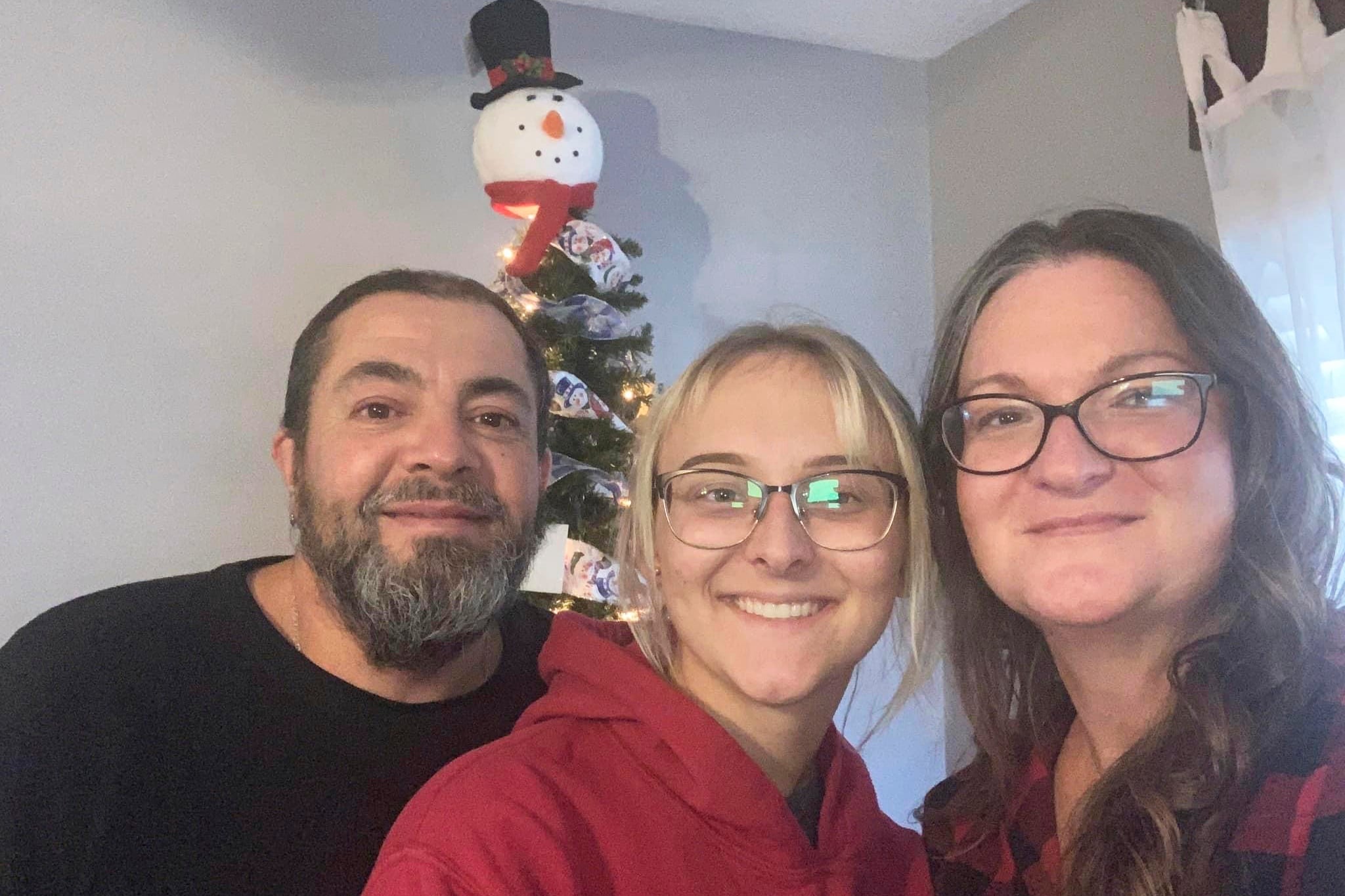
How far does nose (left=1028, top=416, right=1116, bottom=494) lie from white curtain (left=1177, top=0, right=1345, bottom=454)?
1.09 m

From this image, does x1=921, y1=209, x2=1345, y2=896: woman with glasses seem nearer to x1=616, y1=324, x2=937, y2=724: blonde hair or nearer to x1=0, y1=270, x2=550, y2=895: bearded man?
x1=616, y1=324, x2=937, y2=724: blonde hair

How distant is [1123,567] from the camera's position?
992mm

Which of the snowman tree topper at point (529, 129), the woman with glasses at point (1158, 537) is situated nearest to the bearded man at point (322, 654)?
the snowman tree topper at point (529, 129)

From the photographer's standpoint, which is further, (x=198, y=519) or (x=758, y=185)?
(x=758, y=185)

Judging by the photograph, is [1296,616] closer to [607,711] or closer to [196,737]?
[607,711]

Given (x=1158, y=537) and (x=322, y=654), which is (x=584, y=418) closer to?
(x=322, y=654)

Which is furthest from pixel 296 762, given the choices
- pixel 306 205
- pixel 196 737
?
pixel 306 205

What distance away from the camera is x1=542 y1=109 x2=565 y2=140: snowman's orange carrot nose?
218 cm

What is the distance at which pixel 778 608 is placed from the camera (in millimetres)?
1073

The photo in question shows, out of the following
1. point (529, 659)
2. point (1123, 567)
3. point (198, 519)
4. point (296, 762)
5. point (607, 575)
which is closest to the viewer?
point (1123, 567)

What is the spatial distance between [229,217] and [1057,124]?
7.30 feet

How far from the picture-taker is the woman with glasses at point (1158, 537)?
953 mm

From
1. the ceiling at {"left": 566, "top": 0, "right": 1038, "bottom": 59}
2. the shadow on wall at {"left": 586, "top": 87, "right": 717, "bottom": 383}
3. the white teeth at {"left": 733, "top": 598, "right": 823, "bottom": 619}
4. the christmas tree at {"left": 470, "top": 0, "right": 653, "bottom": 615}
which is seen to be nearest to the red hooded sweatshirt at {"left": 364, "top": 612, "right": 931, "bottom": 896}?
the white teeth at {"left": 733, "top": 598, "right": 823, "bottom": 619}

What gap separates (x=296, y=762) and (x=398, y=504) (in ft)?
1.27
